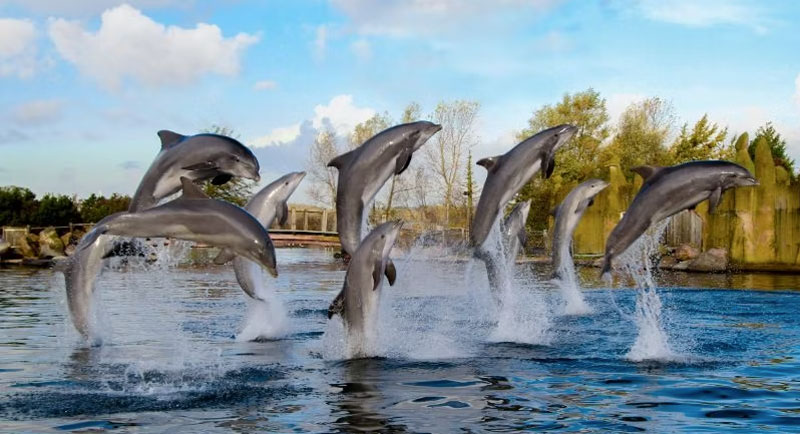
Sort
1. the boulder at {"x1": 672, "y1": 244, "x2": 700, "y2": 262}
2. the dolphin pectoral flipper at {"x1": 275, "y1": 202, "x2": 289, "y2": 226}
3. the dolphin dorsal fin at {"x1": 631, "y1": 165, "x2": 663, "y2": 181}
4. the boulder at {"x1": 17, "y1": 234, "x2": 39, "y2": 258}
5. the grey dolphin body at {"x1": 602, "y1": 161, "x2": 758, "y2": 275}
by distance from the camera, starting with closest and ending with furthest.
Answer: the grey dolphin body at {"x1": 602, "y1": 161, "x2": 758, "y2": 275} → the dolphin dorsal fin at {"x1": 631, "y1": 165, "x2": 663, "y2": 181} → the dolphin pectoral flipper at {"x1": 275, "y1": 202, "x2": 289, "y2": 226} → the boulder at {"x1": 672, "y1": 244, "x2": 700, "y2": 262} → the boulder at {"x1": 17, "y1": 234, "x2": 39, "y2": 258}

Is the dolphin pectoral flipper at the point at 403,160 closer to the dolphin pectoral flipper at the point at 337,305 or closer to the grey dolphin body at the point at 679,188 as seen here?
the dolphin pectoral flipper at the point at 337,305

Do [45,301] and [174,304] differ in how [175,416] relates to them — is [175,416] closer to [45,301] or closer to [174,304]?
[174,304]

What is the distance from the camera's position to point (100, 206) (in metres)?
62.5

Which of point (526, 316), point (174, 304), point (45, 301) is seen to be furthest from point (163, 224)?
point (45, 301)

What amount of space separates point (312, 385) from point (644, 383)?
338cm

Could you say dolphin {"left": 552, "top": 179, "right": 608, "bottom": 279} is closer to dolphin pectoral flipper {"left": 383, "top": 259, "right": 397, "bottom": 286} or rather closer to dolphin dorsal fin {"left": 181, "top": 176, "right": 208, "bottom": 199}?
dolphin pectoral flipper {"left": 383, "top": 259, "right": 397, "bottom": 286}

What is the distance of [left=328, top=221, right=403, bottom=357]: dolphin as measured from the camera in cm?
994

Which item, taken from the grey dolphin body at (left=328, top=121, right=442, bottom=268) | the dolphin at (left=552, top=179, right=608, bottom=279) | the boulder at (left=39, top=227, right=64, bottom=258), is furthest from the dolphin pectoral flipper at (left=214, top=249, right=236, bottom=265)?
the boulder at (left=39, top=227, right=64, bottom=258)

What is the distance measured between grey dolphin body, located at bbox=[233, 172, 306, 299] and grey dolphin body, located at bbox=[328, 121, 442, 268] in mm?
2017

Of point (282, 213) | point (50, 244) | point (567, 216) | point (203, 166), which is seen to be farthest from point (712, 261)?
point (50, 244)

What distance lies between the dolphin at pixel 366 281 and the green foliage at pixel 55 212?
52.3m

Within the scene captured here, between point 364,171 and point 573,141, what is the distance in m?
55.6

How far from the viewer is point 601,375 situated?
977cm

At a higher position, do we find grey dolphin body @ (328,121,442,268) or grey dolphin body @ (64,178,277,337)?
grey dolphin body @ (328,121,442,268)
